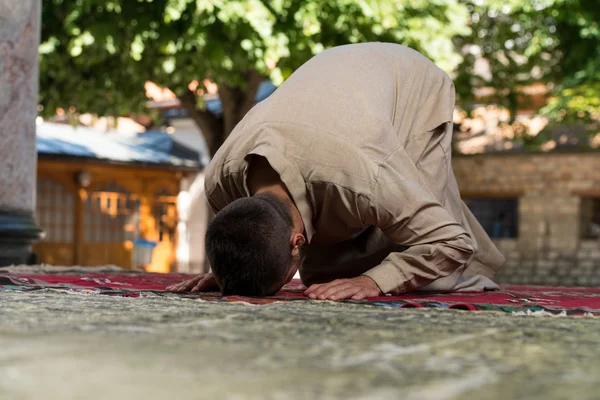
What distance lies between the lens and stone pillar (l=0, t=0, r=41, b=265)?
4.92 meters

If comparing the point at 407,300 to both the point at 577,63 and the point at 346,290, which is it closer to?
the point at 346,290

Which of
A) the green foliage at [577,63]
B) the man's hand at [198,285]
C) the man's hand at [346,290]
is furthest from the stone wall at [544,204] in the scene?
the man's hand at [346,290]

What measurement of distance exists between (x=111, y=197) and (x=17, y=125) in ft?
40.0

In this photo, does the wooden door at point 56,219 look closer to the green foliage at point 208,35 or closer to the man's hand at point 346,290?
the green foliage at point 208,35

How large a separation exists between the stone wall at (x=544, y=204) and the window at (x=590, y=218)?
0.15m

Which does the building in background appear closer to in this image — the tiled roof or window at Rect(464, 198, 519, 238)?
the tiled roof

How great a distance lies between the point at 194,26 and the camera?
791cm

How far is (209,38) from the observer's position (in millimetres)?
7887

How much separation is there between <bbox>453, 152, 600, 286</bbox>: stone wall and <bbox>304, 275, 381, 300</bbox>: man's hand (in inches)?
508

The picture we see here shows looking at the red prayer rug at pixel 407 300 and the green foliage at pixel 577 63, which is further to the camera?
the green foliage at pixel 577 63

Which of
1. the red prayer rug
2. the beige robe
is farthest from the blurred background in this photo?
the beige robe

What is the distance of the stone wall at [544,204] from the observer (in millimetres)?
15328

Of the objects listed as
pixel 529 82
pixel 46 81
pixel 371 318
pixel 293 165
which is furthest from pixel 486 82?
pixel 371 318

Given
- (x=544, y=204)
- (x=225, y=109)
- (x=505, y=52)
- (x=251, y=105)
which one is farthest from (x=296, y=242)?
(x=544, y=204)
